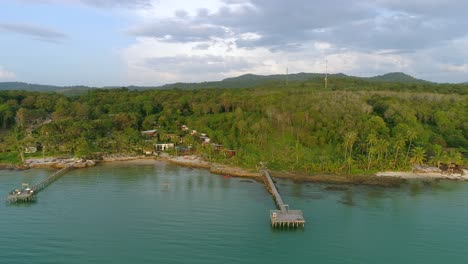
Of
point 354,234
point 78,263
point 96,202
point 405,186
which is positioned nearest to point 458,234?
point 354,234

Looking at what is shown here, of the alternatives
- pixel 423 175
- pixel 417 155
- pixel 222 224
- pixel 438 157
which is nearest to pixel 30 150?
pixel 222 224

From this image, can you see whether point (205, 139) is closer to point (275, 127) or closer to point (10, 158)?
point (275, 127)

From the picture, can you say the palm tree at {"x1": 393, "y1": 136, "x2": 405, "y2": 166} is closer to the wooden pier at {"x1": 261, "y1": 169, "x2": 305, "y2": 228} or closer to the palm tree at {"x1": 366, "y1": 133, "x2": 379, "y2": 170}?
the palm tree at {"x1": 366, "y1": 133, "x2": 379, "y2": 170}

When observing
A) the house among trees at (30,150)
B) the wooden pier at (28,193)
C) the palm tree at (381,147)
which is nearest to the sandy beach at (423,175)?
the palm tree at (381,147)

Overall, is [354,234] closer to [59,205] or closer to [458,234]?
[458,234]

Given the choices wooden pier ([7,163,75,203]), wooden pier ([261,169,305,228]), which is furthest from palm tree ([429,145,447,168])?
wooden pier ([7,163,75,203])

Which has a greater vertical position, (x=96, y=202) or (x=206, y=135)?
(x=206, y=135)

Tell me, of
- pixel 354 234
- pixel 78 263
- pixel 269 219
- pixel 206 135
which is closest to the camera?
pixel 78 263
